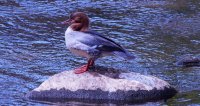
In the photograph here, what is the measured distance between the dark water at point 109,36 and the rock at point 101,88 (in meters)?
0.14

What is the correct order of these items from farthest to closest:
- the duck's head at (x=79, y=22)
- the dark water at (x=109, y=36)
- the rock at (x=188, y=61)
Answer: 1. the rock at (x=188, y=61)
2. the dark water at (x=109, y=36)
3. the duck's head at (x=79, y=22)

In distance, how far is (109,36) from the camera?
1146cm

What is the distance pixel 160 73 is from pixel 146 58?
0.87 m

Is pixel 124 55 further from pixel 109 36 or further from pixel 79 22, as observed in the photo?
pixel 109 36

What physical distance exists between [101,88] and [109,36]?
3.72 m

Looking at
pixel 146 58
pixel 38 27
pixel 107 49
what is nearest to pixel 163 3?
pixel 38 27

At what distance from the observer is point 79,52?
26.3 feet

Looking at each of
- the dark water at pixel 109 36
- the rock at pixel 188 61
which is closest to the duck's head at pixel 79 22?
the dark water at pixel 109 36

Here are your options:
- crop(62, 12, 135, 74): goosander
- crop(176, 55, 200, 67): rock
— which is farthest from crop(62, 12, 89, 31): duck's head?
crop(176, 55, 200, 67): rock

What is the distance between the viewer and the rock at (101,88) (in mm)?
7781

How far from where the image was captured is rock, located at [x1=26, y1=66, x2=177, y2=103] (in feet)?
25.5

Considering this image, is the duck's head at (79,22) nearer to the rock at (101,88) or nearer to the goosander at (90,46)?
the goosander at (90,46)

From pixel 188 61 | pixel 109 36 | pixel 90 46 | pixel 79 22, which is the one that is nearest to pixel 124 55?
pixel 90 46

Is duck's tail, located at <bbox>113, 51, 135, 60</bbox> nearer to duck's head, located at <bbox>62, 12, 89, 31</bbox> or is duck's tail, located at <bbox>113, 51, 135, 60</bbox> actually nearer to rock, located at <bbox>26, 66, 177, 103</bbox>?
rock, located at <bbox>26, 66, 177, 103</bbox>
